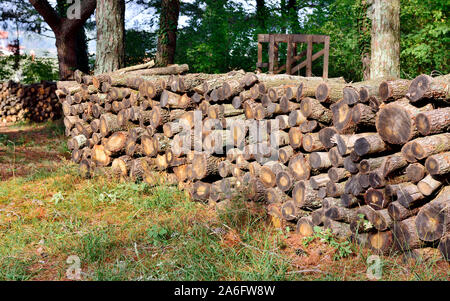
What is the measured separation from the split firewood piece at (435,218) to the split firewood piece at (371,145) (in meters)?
0.59

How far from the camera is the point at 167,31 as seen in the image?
1002 centimetres

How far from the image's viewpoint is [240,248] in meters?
3.90

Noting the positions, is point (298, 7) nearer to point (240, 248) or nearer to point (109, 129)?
point (109, 129)

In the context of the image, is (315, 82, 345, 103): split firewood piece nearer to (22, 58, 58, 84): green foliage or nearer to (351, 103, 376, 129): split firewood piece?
(351, 103, 376, 129): split firewood piece

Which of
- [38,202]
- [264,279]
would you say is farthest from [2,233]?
[264,279]

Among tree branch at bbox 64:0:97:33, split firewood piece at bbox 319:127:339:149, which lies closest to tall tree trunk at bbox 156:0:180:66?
tree branch at bbox 64:0:97:33

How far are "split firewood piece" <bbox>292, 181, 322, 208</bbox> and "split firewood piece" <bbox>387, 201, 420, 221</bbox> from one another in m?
0.80

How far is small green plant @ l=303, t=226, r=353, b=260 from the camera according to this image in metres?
3.67

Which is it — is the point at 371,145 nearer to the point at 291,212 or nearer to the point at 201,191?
the point at 291,212

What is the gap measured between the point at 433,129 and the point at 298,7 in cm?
1769

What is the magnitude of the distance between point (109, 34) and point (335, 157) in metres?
6.20

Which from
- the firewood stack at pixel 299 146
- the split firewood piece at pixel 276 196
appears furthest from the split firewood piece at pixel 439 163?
the split firewood piece at pixel 276 196

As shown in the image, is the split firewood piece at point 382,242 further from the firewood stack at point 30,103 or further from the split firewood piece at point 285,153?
the firewood stack at point 30,103

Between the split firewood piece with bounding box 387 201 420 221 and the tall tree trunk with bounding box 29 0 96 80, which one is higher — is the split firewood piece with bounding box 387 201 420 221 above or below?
below
